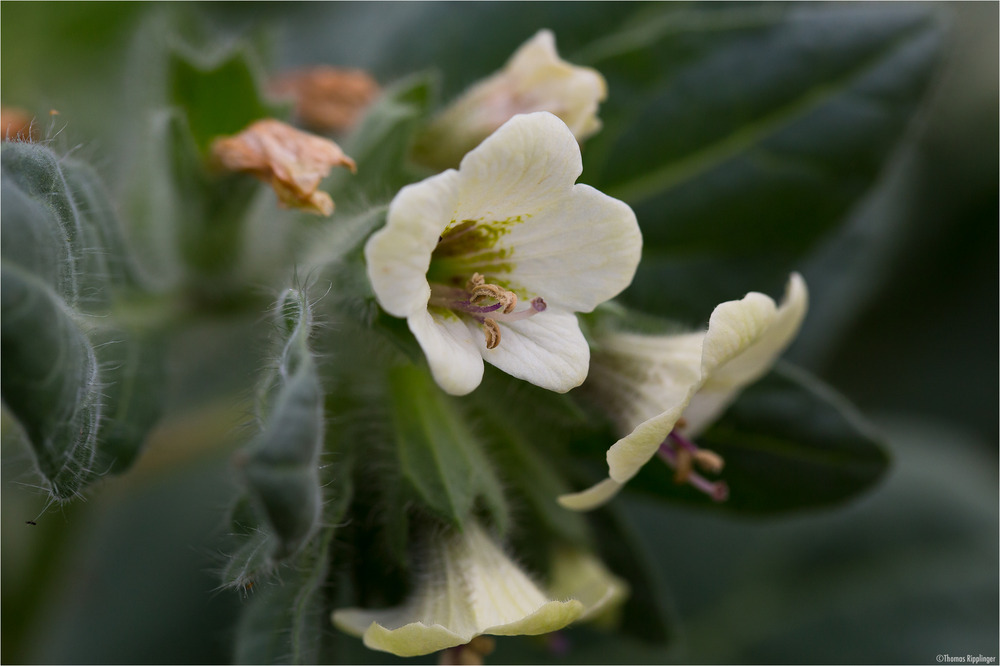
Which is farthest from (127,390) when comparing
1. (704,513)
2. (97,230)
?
(704,513)

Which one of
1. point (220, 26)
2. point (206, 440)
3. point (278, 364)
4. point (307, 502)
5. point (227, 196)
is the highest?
point (220, 26)

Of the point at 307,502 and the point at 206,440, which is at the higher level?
the point at 307,502

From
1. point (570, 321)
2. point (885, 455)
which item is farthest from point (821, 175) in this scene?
point (570, 321)

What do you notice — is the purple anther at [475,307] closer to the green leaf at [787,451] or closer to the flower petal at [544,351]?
the flower petal at [544,351]

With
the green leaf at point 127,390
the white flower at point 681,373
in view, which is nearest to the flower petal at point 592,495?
the white flower at point 681,373

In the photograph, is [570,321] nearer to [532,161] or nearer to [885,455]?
[532,161]

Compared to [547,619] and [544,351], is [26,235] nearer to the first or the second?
[544,351]
